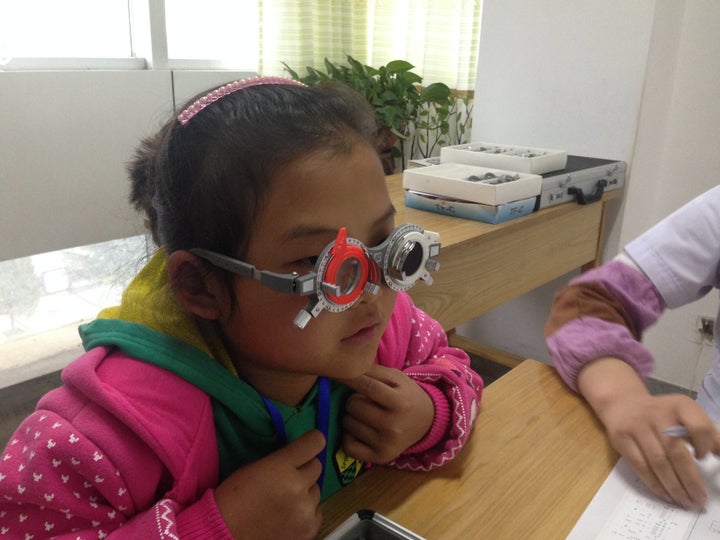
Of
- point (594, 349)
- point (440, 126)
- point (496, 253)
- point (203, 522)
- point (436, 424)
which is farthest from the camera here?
point (440, 126)

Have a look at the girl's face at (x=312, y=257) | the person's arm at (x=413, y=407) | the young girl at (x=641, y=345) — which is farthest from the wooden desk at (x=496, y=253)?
the girl's face at (x=312, y=257)

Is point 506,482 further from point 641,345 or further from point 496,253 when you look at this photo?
point 496,253

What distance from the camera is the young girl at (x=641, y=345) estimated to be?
0.63 meters

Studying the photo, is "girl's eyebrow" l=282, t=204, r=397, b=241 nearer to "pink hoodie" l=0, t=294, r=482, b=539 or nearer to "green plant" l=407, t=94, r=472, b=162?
"pink hoodie" l=0, t=294, r=482, b=539

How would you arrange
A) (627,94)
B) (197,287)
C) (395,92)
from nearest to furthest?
(197,287), (627,94), (395,92)

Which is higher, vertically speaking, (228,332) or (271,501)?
(228,332)

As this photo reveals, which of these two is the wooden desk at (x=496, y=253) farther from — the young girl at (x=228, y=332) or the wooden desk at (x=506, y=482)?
the young girl at (x=228, y=332)

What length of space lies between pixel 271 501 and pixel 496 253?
3.71 ft

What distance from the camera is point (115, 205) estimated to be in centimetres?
A: 207

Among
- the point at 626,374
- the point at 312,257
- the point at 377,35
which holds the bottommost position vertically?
the point at 626,374

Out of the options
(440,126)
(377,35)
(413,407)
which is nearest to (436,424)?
(413,407)

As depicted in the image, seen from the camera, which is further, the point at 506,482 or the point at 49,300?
the point at 49,300

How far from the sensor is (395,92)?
2.51 metres

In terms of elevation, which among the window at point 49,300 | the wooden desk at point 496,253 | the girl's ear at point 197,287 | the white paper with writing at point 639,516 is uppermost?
the girl's ear at point 197,287
